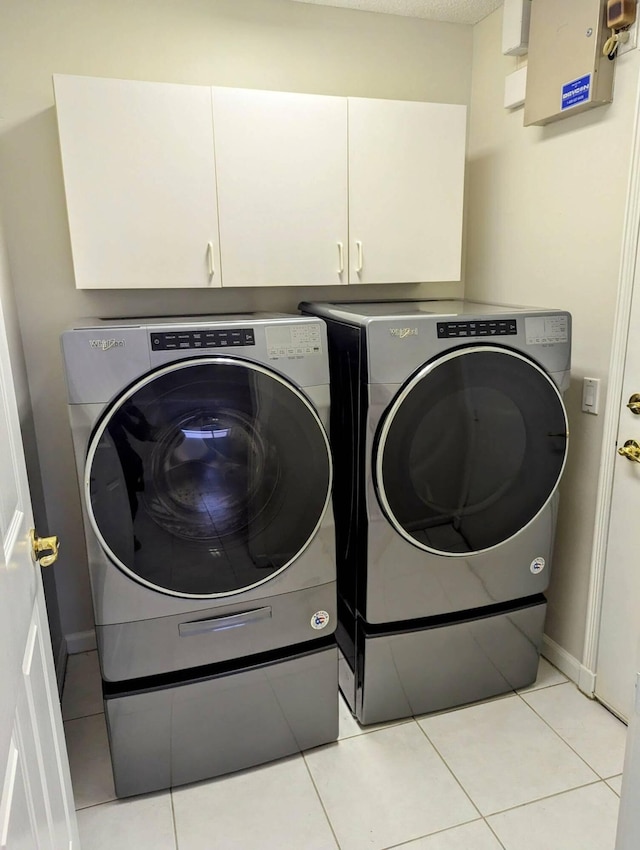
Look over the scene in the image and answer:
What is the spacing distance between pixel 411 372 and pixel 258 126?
0.95m

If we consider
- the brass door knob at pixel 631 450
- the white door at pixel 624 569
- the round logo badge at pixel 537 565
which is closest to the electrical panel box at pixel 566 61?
the white door at pixel 624 569

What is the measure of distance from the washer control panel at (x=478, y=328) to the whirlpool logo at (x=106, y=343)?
0.85m

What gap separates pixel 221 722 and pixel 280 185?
1.67 meters

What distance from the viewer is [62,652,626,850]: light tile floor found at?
1542 mm

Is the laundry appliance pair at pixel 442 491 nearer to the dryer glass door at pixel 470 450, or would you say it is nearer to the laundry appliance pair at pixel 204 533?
the dryer glass door at pixel 470 450

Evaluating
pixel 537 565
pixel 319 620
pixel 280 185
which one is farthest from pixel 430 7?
pixel 319 620

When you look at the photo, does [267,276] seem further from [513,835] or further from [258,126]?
[513,835]

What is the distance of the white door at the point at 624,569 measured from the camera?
177 cm

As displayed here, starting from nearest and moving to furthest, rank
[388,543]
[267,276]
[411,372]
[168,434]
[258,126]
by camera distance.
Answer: [168,434], [411,372], [388,543], [258,126], [267,276]

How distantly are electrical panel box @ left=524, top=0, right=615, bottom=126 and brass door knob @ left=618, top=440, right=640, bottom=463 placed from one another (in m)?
1.02

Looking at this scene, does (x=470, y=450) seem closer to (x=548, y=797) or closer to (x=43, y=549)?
(x=548, y=797)

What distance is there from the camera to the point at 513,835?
5.06ft

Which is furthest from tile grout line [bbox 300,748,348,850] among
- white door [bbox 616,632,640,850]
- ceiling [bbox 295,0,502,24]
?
ceiling [bbox 295,0,502,24]

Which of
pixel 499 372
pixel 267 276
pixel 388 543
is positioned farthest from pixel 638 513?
pixel 267 276
